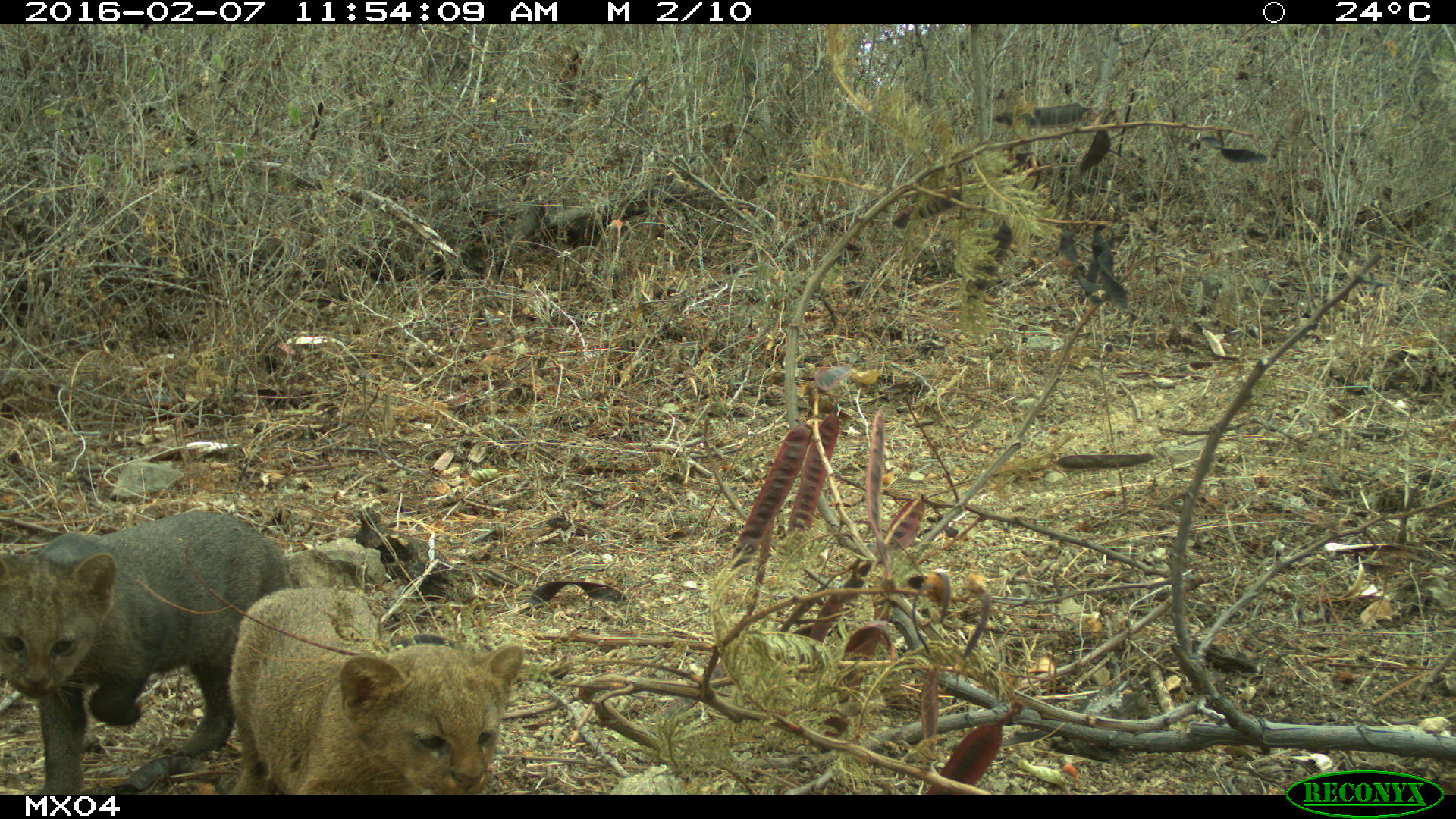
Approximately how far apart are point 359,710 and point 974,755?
1.36 metres

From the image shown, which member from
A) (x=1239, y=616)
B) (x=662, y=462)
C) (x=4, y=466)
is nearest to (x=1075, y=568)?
(x=1239, y=616)

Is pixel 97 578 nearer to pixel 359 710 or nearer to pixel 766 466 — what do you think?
pixel 359 710

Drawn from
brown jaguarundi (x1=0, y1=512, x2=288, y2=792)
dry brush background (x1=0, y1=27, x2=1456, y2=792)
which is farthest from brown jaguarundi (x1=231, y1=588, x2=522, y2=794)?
brown jaguarundi (x1=0, y1=512, x2=288, y2=792)

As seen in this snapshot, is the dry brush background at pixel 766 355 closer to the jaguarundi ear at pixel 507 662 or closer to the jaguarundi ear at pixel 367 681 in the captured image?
the jaguarundi ear at pixel 507 662

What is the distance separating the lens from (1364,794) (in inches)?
96.4

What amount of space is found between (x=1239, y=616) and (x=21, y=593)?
373 centimetres

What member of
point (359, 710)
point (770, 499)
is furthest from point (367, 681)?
point (770, 499)

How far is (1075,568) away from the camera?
3.84 m

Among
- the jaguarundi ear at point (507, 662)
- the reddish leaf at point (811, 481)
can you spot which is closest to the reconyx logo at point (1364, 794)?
the reddish leaf at point (811, 481)

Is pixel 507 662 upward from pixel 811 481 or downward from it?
downward

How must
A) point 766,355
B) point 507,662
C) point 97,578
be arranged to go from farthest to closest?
point 766,355, point 97,578, point 507,662

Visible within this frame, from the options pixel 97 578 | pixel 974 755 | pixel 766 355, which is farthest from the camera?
pixel 766 355

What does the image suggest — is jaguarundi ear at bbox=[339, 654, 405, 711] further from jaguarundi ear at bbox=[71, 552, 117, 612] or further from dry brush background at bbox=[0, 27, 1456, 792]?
jaguarundi ear at bbox=[71, 552, 117, 612]
